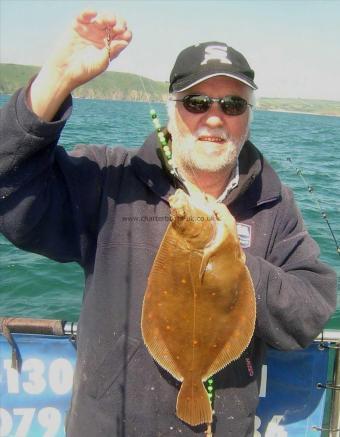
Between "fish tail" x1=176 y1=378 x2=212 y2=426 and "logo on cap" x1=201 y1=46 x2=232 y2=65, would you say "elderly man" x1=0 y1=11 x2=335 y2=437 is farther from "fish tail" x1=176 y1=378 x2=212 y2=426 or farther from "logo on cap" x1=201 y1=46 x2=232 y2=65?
"fish tail" x1=176 y1=378 x2=212 y2=426

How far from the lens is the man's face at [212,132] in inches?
111

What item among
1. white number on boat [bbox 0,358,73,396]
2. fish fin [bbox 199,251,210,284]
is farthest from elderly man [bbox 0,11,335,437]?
white number on boat [bbox 0,358,73,396]

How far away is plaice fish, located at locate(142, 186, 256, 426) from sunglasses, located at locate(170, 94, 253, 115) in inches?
28.3

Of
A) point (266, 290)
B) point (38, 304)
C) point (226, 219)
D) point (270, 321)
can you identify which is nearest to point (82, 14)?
point (226, 219)

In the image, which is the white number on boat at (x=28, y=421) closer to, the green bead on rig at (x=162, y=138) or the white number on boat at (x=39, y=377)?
the white number on boat at (x=39, y=377)

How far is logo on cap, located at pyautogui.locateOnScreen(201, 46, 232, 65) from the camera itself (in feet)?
9.19

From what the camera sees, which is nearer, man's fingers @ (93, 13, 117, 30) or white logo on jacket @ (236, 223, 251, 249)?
man's fingers @ (93, 13, 117, 30)

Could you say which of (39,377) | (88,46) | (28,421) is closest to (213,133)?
(88,46)

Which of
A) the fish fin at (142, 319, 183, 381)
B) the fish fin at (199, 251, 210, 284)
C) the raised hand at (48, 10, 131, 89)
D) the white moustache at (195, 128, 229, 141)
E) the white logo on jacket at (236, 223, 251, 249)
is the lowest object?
the fish fin at (142, 319, 183, 381)

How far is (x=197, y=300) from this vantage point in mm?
2402

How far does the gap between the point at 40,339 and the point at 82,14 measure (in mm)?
2442

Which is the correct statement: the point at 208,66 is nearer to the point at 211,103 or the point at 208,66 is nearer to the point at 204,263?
the point at 211,103

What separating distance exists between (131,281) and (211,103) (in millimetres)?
1233

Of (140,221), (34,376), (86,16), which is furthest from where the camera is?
(34,376)
